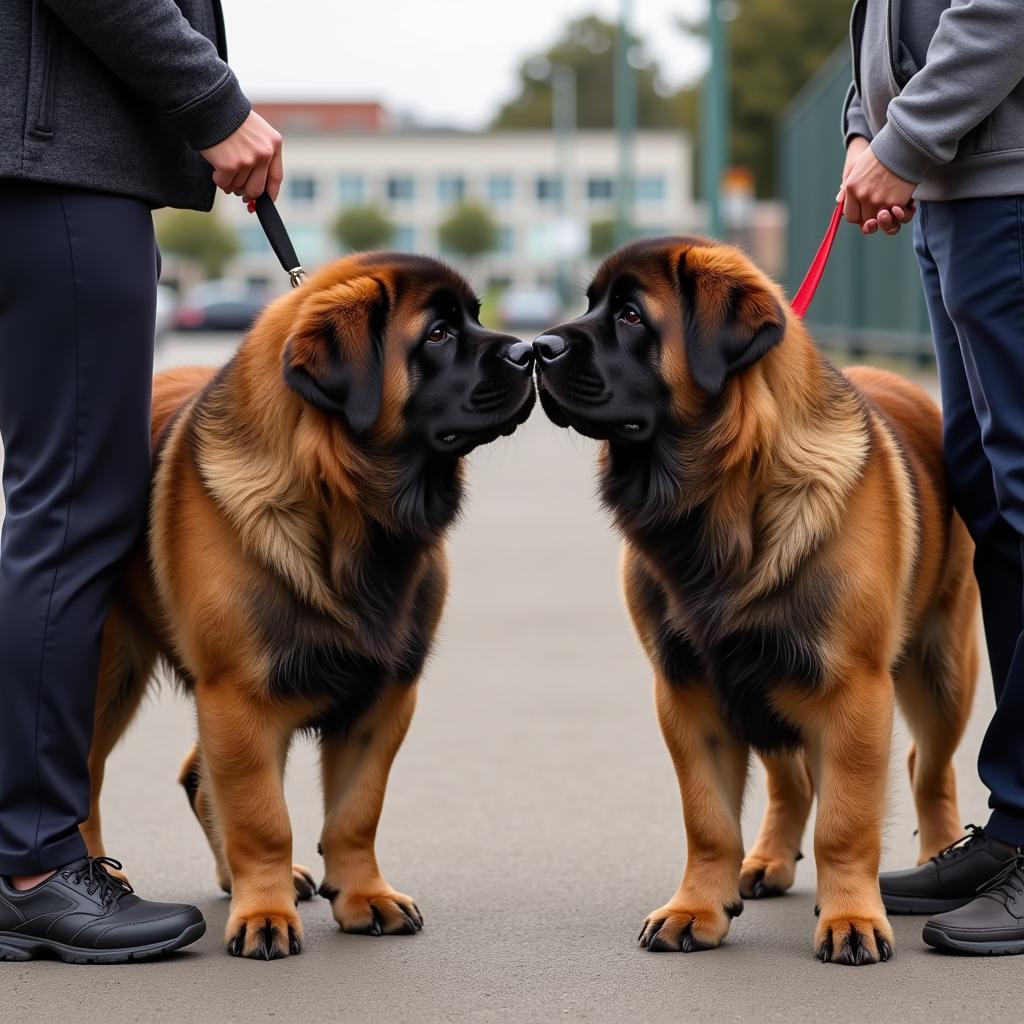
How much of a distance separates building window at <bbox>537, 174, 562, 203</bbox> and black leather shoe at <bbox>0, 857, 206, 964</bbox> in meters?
102

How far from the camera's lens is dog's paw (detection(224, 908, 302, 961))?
378 cm

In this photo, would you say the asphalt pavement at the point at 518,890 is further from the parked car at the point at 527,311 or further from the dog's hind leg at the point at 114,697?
the parked car at the point at 527,311

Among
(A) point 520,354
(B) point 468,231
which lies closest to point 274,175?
(A) point 520,354

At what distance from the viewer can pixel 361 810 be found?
412 cm

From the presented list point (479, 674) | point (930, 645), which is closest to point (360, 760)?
point (930, 645)

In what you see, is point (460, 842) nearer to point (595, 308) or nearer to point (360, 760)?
point (360, 760)

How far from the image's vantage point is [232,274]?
103125mm

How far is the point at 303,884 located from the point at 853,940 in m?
1.47

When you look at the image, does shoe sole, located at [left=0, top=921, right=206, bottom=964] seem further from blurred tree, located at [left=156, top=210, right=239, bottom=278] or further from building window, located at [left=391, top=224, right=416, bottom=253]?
building window, located at [left=391, top=224, right=416, bottom=253]

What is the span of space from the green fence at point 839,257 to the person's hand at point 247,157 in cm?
1150

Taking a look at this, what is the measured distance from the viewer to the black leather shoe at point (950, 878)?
4.14 m

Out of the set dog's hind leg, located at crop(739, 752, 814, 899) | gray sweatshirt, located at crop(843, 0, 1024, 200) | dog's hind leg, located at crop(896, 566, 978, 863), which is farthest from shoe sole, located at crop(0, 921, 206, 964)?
gray sweatshirt, located at crop(843, 0, 1024, 200)

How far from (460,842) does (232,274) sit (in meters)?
101

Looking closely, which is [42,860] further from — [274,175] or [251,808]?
[274,175]
